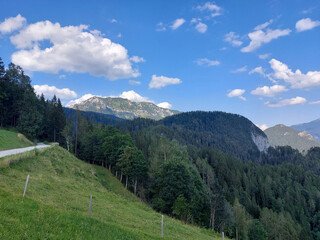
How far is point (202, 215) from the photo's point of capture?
44094 millimetres

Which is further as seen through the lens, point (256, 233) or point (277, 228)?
point (277, 228)

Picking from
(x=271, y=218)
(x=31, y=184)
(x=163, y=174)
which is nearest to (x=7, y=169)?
(x=31, y=184)

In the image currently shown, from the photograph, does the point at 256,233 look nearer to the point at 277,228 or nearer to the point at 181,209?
the point at 277,228

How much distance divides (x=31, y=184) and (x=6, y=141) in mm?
26517

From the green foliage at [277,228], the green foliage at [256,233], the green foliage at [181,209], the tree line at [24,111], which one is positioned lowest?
the green foliage at [277,228]

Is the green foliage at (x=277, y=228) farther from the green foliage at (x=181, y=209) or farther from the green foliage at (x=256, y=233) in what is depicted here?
the green foliage at (x=181, y=209)

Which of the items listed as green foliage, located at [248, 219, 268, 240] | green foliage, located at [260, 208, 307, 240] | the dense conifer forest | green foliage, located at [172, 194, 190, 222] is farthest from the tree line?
green foliage, located at [260, 208, 307, 240]

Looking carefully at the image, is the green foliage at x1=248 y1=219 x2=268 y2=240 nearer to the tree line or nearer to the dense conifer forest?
the dense conifer forest

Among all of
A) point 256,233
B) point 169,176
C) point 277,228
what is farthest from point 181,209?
point 277,228

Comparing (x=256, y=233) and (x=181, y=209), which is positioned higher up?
(x=181, y=209)

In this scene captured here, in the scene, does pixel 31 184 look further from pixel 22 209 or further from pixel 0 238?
pixel 0 238

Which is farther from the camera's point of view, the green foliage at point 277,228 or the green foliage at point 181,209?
the green foliage at point 277,228

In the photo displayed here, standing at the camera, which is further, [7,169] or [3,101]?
[3,101]

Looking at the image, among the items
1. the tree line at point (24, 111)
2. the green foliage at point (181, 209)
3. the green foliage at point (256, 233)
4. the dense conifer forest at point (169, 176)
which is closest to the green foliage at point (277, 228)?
the dense conifer forest at point (169, 176)
